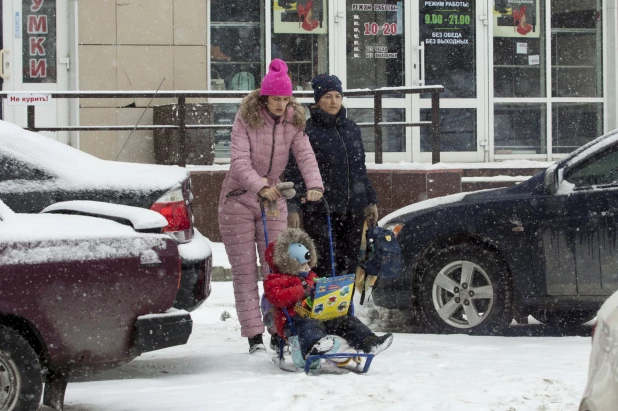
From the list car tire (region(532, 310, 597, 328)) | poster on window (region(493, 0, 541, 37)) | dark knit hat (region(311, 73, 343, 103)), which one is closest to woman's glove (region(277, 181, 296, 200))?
dark knit hat (region(311, 73, 343, 103))

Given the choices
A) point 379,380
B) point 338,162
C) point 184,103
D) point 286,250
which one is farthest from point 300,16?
point 379,380

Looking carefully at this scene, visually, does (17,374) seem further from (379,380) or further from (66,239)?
(379,380)

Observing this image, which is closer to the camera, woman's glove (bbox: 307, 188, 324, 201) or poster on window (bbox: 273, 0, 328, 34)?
woman's glove (bbox: 307, 188, 324, 201)

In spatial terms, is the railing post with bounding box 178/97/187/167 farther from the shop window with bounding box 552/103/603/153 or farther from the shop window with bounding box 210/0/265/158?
the shop window with bounding box 552/103/603/153

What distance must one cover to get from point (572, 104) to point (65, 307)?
12.4m

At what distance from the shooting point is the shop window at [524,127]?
54.8ft

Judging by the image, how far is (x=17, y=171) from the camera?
671 centimetres

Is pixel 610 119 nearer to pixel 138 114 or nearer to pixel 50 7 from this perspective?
pixel 138 114

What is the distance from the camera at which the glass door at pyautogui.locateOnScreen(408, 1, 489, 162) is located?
1622cm

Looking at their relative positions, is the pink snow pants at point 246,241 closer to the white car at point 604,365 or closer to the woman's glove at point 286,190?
the woman's glove at point 286,190

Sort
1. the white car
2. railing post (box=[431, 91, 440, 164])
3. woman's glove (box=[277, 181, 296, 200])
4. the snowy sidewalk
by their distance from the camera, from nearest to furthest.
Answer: the white car, the snowy sidewalk, woman's glove (box=[277, 181, 296, 200]), railing post (box=[431, 91, 440, 164])

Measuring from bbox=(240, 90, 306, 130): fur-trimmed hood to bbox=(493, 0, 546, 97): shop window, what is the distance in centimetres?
934

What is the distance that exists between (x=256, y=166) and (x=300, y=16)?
8512 millimetres

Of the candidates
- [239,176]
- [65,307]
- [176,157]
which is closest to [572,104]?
[176,157]
